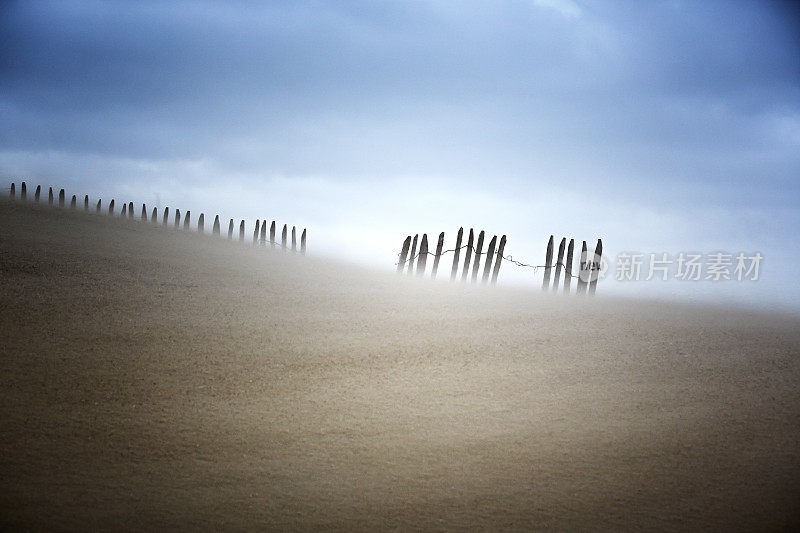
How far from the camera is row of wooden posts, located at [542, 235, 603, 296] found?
12.5 meters

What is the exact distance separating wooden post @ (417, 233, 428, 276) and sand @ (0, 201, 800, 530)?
5.54m

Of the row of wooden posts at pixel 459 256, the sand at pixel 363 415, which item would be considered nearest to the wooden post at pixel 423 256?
the row of wooden posts at pixel 459 256

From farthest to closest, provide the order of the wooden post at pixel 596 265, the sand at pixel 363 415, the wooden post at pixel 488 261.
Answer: the wooden post at pixel 488 261, the wooden post at pixel 596 265, the sand at pixel 363 415

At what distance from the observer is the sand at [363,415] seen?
3.51 meters

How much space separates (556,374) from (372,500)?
9.72 feet

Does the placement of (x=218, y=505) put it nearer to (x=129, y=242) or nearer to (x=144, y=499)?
(x=144, y=499)

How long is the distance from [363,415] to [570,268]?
30.6 ft

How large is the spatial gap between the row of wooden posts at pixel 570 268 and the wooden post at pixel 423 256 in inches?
118

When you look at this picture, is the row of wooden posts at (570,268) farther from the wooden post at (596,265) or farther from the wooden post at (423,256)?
the wooden post at (423,256)

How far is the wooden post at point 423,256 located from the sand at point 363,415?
5.54m

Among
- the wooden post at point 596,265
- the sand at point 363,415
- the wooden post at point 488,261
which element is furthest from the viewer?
the wooden post at point 488,261

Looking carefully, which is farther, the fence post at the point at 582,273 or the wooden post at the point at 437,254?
the wooden post at the point at 437,254

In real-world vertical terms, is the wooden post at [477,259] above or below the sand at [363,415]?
above

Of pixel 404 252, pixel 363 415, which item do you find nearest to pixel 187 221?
pixel 404 252
